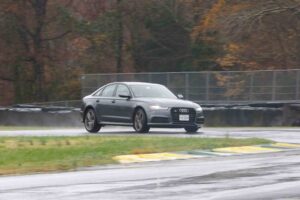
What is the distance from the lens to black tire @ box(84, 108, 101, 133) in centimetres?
2506

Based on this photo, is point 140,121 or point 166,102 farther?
point 140,121

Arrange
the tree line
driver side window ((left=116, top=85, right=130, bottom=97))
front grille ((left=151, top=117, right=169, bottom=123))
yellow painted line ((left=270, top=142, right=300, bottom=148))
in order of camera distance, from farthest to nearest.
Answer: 1. the tree line
2. driver side window ((left=116, top=85, right=130, bottom=97))
3. front grille ((left=151, top=117, right=169, bottom=123))
4. yellow painted line ((left=270, top=142, right=300, bottom=148))

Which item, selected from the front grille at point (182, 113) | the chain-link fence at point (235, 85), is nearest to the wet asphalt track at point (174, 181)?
the front grille at point (182, 113)

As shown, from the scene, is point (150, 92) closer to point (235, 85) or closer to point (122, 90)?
point (122, 90)

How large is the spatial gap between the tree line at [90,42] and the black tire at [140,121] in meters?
23.5

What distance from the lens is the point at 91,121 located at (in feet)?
82.7

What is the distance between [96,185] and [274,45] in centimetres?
3224

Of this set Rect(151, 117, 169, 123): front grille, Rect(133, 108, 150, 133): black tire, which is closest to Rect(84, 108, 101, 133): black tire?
Rect(133, 108, 150, 133): black tire

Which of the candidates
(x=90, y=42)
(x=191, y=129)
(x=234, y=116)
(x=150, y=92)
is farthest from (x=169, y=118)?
(x=90, y=42)

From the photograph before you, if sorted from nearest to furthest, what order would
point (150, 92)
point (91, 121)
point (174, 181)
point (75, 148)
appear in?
1. point (174, 181)
2. point (75, 148)
3. point (150, 92)
4. point (91, 121)

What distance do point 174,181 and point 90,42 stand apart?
40770mm

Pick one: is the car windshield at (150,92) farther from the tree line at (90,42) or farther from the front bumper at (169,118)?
the tree line at (90,42)

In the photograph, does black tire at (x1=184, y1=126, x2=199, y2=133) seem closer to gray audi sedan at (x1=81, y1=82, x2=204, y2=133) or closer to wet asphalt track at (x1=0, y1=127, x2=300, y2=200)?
gray audi sedan at (x1=81, y1=82, x2=204, y2=133)

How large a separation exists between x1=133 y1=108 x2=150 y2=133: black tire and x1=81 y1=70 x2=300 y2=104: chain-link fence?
10872 millimetres
